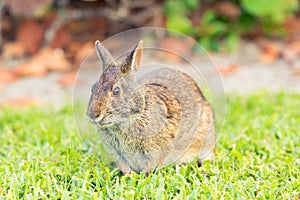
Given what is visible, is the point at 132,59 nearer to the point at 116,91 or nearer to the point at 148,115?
the point at 116,91

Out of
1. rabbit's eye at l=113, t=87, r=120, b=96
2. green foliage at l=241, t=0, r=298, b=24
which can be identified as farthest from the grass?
green foliage at l=241, t=0, r=298, b=24

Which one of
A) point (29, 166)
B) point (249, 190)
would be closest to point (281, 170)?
point (249, 190)

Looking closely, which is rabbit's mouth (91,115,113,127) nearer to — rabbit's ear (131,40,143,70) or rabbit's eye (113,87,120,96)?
rabbit's eye (113,87,120,96)

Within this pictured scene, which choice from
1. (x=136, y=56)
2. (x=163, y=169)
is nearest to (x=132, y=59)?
(x=136, y=56)

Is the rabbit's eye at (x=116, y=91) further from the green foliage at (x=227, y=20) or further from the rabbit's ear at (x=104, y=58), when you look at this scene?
the green foliage at (x=227, y=20)

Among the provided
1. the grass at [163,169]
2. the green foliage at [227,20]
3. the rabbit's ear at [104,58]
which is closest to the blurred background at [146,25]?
the green foliage at [227,20]

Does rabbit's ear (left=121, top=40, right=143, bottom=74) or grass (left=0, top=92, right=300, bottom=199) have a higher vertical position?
rabbit's ear (left=121, top=40, right=143, bottom=74)
